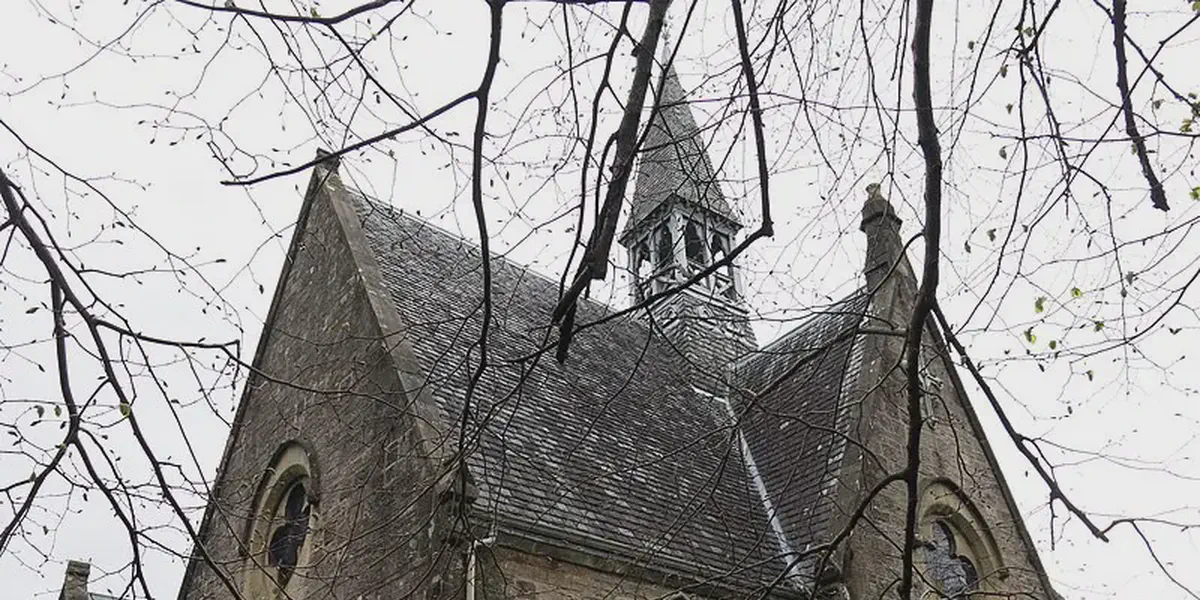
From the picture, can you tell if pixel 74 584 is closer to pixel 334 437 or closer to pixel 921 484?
pixel 334 437

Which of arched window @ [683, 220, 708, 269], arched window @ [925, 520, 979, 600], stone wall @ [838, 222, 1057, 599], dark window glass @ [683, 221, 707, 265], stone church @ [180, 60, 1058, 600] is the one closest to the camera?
stone church @ [180, 60, 1058, 600]

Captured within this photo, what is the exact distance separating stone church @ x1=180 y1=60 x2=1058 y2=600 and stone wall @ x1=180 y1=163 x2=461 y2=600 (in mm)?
29

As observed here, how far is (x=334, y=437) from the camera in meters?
10.2

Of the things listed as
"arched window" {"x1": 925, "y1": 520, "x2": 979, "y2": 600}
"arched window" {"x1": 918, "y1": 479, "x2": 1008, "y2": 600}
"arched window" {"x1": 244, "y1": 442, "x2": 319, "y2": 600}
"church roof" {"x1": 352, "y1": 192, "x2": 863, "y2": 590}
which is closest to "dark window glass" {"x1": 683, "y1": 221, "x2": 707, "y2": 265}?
"church roof" {"x1": 352, "y1": 192, "x2": 863, "y2": 590}

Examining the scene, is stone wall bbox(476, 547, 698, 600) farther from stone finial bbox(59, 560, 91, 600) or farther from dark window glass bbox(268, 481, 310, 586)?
stone finial bbox(59, 560, 91, 600)

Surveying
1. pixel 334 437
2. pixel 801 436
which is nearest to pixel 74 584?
pixel 334 437

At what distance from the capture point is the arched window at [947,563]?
11578 mm

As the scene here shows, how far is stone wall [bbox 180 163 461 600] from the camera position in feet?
27.6

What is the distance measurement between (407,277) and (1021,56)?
889cm

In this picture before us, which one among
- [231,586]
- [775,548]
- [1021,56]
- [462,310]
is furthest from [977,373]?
[462,310]

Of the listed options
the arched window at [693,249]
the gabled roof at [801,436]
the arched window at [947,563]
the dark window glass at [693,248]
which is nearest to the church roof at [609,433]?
the gabled roof at [801,436]

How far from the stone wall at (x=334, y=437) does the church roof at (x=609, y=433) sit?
1.43ft

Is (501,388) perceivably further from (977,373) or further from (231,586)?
(977,373)

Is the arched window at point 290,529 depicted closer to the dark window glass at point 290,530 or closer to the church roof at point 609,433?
the dark window glass at point 290,530
